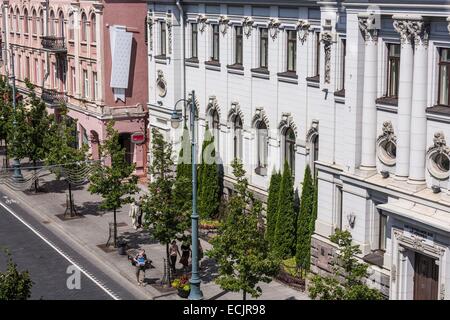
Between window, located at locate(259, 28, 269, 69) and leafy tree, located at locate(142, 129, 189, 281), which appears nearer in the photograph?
leafy tree, located at locate(142, 129, 189, 281)

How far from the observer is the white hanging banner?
2152 inches

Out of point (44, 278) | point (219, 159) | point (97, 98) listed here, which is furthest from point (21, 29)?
point (44, 278)

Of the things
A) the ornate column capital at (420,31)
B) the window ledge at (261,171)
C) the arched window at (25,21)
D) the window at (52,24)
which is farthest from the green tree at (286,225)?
the arched window at (25,21)

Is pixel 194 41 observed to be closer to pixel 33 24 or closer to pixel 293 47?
pixel 293 47

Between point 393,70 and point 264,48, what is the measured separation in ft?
40.6

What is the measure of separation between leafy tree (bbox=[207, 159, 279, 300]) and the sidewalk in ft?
11.4

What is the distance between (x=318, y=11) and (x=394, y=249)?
39.5ft

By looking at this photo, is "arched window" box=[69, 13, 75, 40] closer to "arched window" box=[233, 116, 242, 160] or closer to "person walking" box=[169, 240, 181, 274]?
"arched window" box=[233, 116, 242, 160]

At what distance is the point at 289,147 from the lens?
127 feet

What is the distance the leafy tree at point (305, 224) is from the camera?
34.9m

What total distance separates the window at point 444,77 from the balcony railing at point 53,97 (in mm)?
40427

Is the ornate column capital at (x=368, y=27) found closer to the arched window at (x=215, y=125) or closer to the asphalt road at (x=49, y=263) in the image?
the asphalt road at (x=49, y=263)

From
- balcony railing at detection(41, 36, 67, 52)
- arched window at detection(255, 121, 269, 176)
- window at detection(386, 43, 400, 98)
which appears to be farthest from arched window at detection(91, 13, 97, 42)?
window at detection(386, 43, 400, 98)
